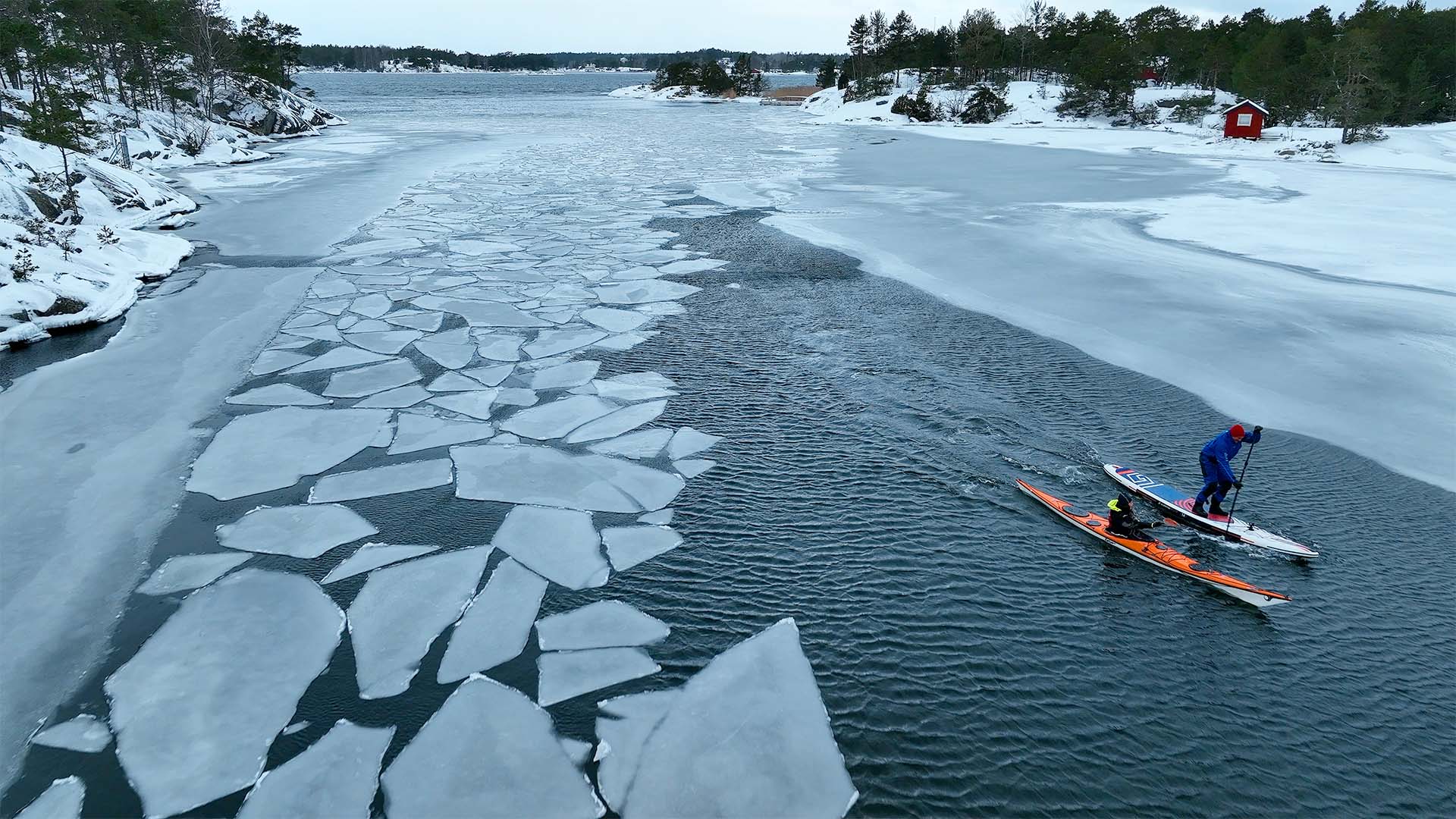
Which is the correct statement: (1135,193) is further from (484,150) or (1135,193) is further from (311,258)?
(484,150)

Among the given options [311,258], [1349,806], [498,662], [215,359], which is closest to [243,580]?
[498,662]

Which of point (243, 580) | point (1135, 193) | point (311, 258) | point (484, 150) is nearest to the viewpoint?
point (243, 580)

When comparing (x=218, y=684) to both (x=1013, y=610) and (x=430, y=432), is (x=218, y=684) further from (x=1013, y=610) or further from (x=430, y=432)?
(x=1013, y=610)

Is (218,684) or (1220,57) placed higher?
(1220,57)

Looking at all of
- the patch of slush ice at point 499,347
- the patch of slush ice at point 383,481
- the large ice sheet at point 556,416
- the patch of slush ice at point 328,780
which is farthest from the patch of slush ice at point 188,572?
the patch of slush ice at point 499,347

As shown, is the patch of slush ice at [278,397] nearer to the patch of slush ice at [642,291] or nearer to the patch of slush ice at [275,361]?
the patch of slush ice at [275,361]

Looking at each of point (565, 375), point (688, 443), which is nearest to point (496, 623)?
point (688, 443)
